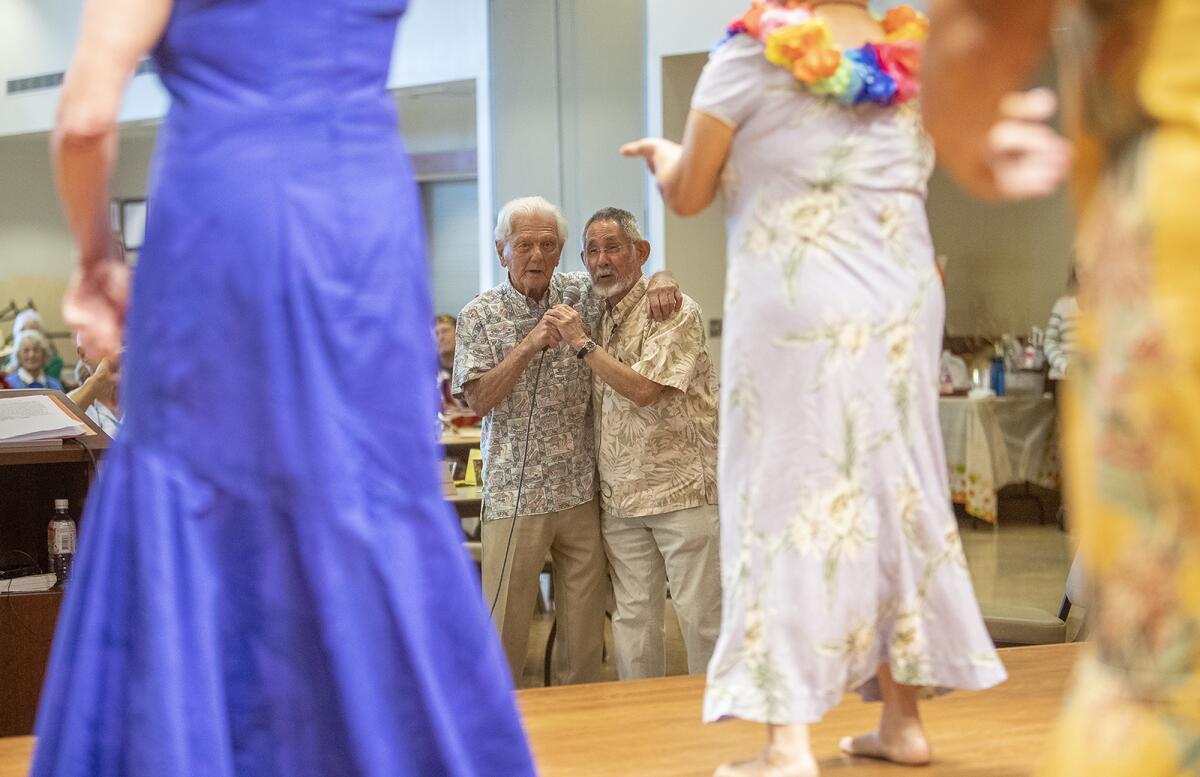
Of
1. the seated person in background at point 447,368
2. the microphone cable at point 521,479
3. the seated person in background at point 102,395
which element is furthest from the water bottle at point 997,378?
the seated person in background at point 102,395

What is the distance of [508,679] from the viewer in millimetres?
1794

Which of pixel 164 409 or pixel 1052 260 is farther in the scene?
pixel 1052 260

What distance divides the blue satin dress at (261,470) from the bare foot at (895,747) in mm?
957

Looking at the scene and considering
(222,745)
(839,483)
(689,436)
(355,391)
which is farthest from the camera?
(689,436)

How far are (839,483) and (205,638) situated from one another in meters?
1.01

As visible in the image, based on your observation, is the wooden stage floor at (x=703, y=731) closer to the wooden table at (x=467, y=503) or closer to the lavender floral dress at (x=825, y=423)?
the lavender floral dress at (x=825, y=423)

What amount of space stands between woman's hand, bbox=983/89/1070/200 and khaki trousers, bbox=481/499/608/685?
3.24 meters

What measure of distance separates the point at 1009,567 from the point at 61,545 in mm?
5577

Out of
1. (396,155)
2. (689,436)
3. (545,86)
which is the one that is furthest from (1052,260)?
(396,155)

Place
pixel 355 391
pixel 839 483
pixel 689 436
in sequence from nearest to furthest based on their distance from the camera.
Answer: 1. pixel 355 391
2. pixel 839 483
3. pixel 689 436

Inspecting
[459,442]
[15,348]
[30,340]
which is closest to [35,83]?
[15,348]

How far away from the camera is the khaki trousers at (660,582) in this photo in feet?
13.4

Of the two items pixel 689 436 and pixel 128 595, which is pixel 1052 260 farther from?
pixel 128 595

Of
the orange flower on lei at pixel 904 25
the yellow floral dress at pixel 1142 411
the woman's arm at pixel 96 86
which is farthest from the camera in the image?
the orange flower on lei at pixel 904 25
